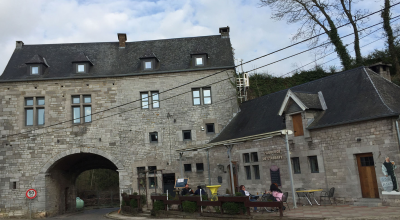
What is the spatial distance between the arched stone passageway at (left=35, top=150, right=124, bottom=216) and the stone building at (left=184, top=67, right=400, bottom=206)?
8.83 meters

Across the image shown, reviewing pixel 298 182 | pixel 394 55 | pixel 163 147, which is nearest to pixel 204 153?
pixel 163 147

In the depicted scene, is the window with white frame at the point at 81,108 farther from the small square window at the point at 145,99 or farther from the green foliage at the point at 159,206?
the green foliage at the point at 159,206

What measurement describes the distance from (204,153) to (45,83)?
33.8 feet

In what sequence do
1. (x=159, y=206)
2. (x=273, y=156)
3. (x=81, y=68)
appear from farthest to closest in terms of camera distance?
(x=81, y=68) < (x=273, y=156) < (x=159, y=206)

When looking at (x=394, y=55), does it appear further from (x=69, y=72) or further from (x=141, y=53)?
(x=69, y=72)

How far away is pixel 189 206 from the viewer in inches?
483

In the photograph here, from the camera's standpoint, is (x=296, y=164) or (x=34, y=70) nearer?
(x=296, y=164)

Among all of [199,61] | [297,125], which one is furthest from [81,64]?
[297,125]

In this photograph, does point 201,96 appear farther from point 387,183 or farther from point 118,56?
point 387,183

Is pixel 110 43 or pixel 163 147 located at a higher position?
pixel 110 43

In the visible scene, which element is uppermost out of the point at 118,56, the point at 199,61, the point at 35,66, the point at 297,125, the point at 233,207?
the point at 118,56

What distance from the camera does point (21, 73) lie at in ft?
69.3

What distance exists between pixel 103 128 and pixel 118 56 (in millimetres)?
5089

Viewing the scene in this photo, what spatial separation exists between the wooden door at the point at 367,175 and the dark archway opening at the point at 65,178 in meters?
15.9
